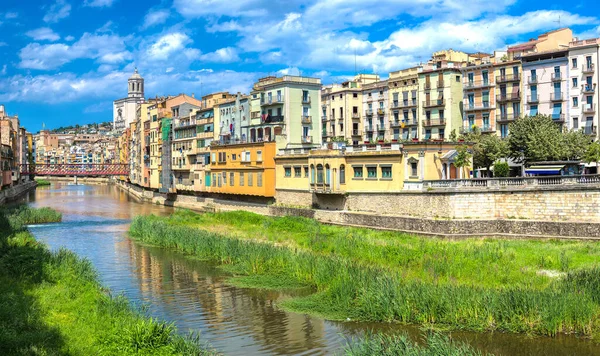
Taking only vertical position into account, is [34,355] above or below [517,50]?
below

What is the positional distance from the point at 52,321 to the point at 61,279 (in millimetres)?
6522

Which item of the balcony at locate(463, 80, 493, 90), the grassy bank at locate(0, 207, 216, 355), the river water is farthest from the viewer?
the balcony at locate(463, 80, 493, 90)

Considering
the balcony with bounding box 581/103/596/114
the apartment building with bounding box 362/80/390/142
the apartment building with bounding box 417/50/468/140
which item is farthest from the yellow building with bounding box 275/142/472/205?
the apartment building with bounding box 362/80/390/142

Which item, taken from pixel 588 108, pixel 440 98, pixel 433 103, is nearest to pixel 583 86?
pixel 588 108

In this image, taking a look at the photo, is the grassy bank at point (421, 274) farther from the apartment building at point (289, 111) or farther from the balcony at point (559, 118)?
the balcony at point (559, 118)

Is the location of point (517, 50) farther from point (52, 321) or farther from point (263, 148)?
point (52, 321)

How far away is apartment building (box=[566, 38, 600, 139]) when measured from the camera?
57.7m

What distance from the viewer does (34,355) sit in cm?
1509

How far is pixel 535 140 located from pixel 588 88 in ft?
34.5

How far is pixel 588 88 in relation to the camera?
58.0m

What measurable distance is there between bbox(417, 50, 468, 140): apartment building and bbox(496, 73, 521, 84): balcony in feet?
19.0

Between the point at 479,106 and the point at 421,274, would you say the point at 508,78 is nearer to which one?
the point at 479,106

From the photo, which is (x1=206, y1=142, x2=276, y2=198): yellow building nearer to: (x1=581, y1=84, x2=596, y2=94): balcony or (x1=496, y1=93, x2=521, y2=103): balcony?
(x1=496, y1=93, x2=521, y2=103): balcony

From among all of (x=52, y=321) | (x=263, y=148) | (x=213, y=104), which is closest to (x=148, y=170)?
(x=213, y=104)
